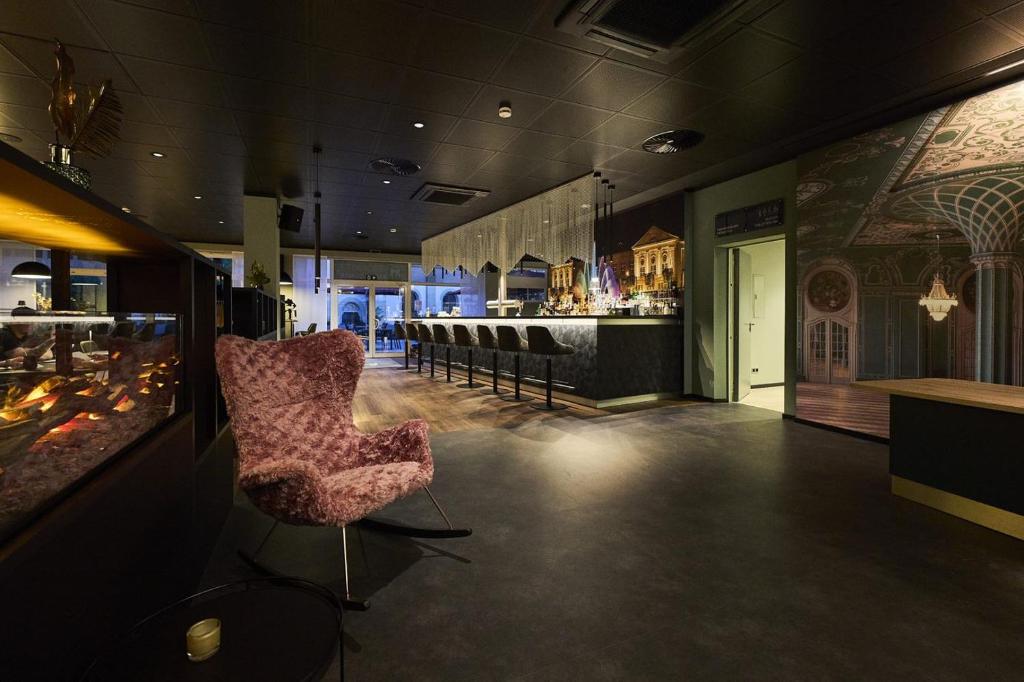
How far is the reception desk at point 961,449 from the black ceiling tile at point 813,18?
237cm

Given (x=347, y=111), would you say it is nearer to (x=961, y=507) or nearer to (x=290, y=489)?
(x=290, y=489)

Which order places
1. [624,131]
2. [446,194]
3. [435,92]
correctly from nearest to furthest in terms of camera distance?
1. [435,92]
2. [624,131]
3. [446,194]

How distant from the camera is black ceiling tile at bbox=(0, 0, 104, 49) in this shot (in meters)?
2.93

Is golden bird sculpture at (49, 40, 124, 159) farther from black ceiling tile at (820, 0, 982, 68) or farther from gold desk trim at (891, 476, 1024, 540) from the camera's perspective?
gold desk trim at (891, 476, 1024, 540)

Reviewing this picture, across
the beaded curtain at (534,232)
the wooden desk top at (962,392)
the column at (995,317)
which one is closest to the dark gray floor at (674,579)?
the wooden desk top at (962,392)

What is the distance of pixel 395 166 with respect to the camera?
19.9ft

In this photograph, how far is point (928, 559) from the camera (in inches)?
90.1

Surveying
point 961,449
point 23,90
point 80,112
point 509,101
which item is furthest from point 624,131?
point 23,90

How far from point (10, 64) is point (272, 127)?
1.83m

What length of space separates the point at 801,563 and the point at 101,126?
3.36 m

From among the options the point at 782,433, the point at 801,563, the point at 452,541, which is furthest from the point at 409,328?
the point at 801,563

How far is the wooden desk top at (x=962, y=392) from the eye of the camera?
2502mm

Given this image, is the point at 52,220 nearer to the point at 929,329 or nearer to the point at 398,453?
the point at 398,453

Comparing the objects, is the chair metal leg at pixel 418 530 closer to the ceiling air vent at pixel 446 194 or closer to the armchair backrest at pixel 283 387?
the armchair backrest at pixel 283 387
